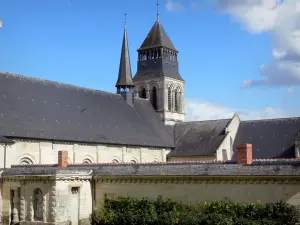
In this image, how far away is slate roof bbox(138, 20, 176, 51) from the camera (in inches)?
1943

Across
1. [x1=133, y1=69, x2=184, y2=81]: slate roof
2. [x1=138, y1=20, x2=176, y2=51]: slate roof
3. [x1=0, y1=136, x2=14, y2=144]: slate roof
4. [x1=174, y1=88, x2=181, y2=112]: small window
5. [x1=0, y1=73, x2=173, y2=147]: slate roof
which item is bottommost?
[x1=0, y1=136, x2=14, y2=144]: slate roof

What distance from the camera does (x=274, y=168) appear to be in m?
19.5

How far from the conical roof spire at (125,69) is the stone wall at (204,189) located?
21.9 meters

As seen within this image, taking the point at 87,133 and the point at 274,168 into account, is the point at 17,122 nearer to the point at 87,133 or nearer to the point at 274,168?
the point at 87,133

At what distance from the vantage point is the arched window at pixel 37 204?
78.2 feet

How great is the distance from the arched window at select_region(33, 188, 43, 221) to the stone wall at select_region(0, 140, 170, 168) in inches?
230

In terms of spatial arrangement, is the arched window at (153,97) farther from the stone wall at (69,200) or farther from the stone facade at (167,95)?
the stone wall at (69,200)

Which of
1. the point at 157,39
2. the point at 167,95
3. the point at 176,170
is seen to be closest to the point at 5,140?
the point at 176,170

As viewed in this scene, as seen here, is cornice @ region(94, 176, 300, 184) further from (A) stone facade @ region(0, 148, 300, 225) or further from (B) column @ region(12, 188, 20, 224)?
(B) column @ region(12, 188, 20, 224)

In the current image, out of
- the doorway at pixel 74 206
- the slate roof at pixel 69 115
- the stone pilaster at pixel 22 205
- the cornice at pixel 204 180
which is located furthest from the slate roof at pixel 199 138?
the stone pilaster at pixel 22 205

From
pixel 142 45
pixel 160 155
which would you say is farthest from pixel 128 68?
pixel 160 155

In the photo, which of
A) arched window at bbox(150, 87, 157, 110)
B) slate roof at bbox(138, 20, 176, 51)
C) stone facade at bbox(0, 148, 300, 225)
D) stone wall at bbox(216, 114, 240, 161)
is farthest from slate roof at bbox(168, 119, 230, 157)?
stone facade at bbox(0, 148, 300, 225)

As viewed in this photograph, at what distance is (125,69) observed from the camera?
47.4 metres

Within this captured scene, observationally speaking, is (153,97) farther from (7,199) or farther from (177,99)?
(7,199)
